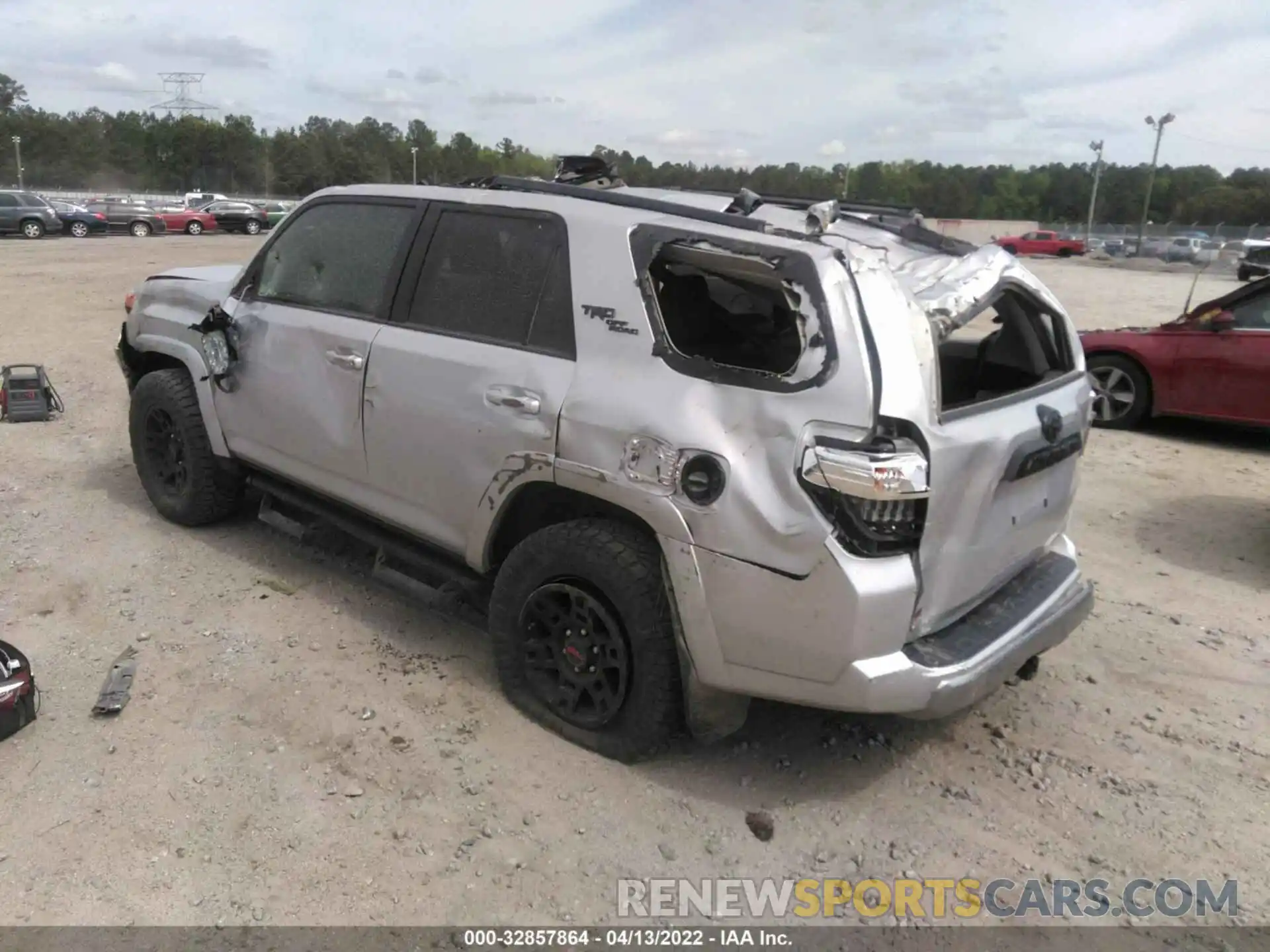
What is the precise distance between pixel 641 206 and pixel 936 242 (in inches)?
44.1

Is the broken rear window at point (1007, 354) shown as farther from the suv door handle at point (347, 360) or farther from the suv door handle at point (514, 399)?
the suv door handle at point (347, 360)

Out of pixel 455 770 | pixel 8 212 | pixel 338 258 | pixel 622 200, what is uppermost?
pixel 622 200

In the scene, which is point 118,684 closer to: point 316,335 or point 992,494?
point 316,335

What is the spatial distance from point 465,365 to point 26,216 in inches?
1273

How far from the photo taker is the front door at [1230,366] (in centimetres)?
748

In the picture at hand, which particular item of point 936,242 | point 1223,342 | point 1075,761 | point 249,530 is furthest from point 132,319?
point 1223,342

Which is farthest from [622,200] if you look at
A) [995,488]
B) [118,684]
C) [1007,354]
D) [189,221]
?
[189,221]

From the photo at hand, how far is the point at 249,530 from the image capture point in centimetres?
518

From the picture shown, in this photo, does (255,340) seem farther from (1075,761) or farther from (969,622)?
(1075,761)

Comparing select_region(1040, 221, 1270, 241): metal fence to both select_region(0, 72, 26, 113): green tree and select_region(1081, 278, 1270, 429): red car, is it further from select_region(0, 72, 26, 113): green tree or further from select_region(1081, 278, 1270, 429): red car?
select_region(0, 72, 26, 113): green tree

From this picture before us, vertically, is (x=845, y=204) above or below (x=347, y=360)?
above

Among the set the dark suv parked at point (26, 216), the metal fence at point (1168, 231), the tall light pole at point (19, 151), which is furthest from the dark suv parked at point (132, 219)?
the metal fence at point (1168, 231)

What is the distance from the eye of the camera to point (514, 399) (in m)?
3.31

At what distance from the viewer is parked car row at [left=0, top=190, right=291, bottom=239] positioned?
A: 2928 cm
